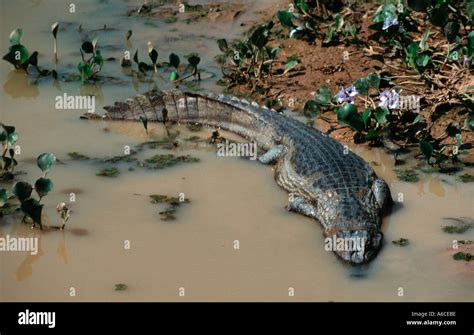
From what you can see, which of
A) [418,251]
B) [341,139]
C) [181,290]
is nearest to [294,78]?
[341,139]

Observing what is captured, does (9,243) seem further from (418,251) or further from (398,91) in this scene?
(398,91)

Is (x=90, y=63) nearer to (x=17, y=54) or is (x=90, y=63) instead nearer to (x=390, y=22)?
(x=17, y=54)

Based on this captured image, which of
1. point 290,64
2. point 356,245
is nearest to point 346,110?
point 290,64

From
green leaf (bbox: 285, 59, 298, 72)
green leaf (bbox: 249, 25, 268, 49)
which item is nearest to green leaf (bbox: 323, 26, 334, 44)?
green leaf (bbox: 285, 59, 298, 72)

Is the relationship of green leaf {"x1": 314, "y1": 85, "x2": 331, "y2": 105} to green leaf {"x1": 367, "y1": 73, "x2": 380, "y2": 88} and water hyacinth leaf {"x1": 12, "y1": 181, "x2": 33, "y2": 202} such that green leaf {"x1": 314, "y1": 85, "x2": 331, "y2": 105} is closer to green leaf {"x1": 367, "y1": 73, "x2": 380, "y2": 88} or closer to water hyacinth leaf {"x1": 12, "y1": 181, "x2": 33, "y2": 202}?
green leaf {"x1": 367, "y1": 73, "x2": 380, "y2": 88}

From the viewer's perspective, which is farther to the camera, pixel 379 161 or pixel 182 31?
pixel 182 31

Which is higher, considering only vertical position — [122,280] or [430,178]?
[430,178]

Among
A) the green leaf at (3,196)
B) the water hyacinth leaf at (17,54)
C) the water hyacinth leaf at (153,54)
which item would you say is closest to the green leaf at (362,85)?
the water hyacinth leaf at (153,54)
